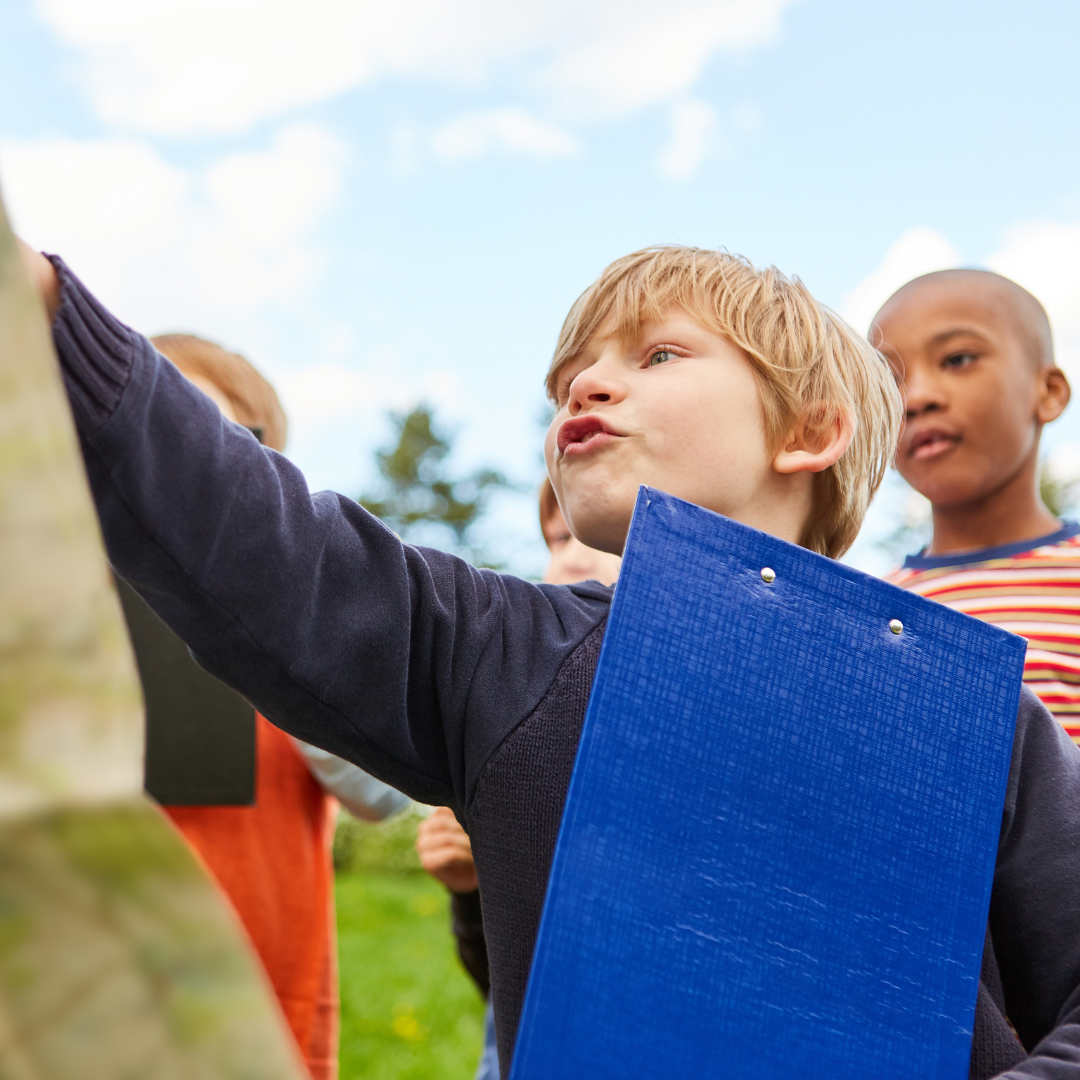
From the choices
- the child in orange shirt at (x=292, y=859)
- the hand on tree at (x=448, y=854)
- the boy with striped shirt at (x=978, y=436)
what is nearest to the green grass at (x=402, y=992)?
the child in orange shirt at (x=292, y=859)

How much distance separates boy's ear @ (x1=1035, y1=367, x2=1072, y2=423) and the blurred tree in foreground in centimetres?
2225

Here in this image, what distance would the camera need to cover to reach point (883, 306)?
2713 mm

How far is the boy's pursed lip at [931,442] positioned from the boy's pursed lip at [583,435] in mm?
1452

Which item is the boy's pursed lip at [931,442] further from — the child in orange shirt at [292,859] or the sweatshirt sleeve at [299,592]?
the sweatshirt sleeve at [299,592]

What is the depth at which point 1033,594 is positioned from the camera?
217 cm

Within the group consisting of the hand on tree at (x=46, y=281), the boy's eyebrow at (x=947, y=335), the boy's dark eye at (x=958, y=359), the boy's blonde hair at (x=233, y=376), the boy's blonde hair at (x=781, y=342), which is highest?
the boy's eyebrow at (x=947, y=335)

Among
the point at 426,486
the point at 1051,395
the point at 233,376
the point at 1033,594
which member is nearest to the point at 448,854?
the point at 233,376

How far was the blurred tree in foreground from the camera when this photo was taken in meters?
25.2

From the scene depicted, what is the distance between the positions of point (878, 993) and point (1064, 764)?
1.29 feet

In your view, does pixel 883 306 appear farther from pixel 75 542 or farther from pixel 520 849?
pixel 75 542

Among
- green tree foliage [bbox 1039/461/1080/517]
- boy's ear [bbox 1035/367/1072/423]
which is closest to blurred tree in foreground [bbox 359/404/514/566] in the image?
green tree foliage [bbox 1039/461/1080/517]

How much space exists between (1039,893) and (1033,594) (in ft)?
3.97

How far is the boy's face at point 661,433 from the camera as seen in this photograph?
1.20 m

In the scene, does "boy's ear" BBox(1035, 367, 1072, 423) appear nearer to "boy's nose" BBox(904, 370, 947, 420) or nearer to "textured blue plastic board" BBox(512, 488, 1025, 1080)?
"boy's nose" BBox(904, 370, 947, 420)
